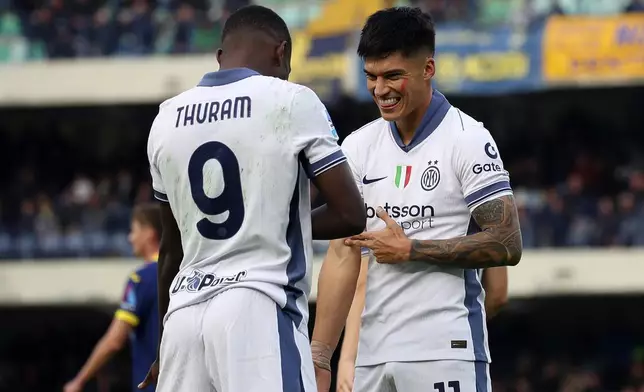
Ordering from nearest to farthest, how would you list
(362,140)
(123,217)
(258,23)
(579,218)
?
(258,23) < (362,140) < (579,218) < (123,217)

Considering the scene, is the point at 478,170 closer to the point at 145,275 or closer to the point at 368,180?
the point at 368,180

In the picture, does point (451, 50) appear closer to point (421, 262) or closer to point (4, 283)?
point (4, 283)

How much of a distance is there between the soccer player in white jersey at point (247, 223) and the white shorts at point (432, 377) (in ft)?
2.52

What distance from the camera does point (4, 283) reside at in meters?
25.4

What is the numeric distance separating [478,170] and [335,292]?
0.83 m

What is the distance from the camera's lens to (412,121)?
234 inches

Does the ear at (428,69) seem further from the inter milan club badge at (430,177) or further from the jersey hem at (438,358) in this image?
the jersey hem at (438,358)

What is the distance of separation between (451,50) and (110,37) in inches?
259

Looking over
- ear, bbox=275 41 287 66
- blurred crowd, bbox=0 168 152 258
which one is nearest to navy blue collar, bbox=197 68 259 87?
ear, bbox=275 41 287 66

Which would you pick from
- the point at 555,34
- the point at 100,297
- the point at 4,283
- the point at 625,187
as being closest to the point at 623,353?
the point at 625,187

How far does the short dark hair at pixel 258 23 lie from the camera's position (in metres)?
5.19

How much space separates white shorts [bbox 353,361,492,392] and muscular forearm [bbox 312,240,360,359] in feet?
0.89

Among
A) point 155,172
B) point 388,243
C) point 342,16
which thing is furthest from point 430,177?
point 342,16

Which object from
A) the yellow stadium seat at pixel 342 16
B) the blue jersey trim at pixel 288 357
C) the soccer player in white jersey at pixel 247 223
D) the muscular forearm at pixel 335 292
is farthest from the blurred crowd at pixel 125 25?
the blue jersey trim at pixel 288 357
